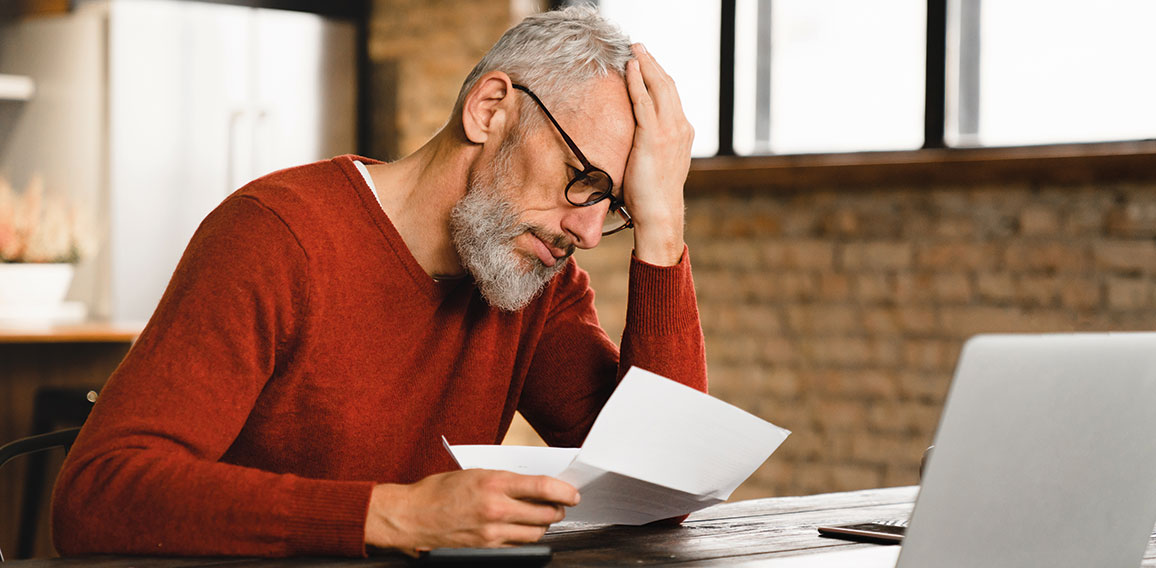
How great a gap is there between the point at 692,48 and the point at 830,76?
58 cm

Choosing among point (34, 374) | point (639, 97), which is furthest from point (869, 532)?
point (34, 374)

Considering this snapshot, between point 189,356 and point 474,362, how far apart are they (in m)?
0.47

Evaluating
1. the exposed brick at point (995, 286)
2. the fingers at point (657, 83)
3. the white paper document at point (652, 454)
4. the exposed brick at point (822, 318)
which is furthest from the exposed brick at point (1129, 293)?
the white paper document at point (652, 454)

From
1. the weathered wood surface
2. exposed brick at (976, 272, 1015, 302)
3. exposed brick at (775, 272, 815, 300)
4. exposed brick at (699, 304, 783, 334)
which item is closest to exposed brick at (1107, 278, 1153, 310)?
exposed brick at (976, 272, 1015, 302)

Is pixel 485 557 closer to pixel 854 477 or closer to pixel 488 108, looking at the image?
pixel 488 108

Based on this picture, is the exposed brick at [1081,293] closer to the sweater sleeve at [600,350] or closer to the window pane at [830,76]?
the window pane at [830,76]

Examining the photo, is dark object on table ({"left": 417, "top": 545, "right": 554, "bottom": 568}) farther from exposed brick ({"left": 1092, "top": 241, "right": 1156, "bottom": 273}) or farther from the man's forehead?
exposed brick ({"left": 1092, "top": 241, "right": 1156, "bottom": 273})

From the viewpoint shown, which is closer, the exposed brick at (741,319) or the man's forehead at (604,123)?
the man's forehead at (604,123)

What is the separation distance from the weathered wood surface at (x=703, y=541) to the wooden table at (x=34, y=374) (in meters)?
2.51

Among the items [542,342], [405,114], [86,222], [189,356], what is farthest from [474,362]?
[405,114]

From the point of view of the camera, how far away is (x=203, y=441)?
1.26 m

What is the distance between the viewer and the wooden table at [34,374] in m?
3.59

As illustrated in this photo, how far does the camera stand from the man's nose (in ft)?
5.07

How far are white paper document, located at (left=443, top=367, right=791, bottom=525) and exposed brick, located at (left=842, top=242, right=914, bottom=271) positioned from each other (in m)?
2.35
